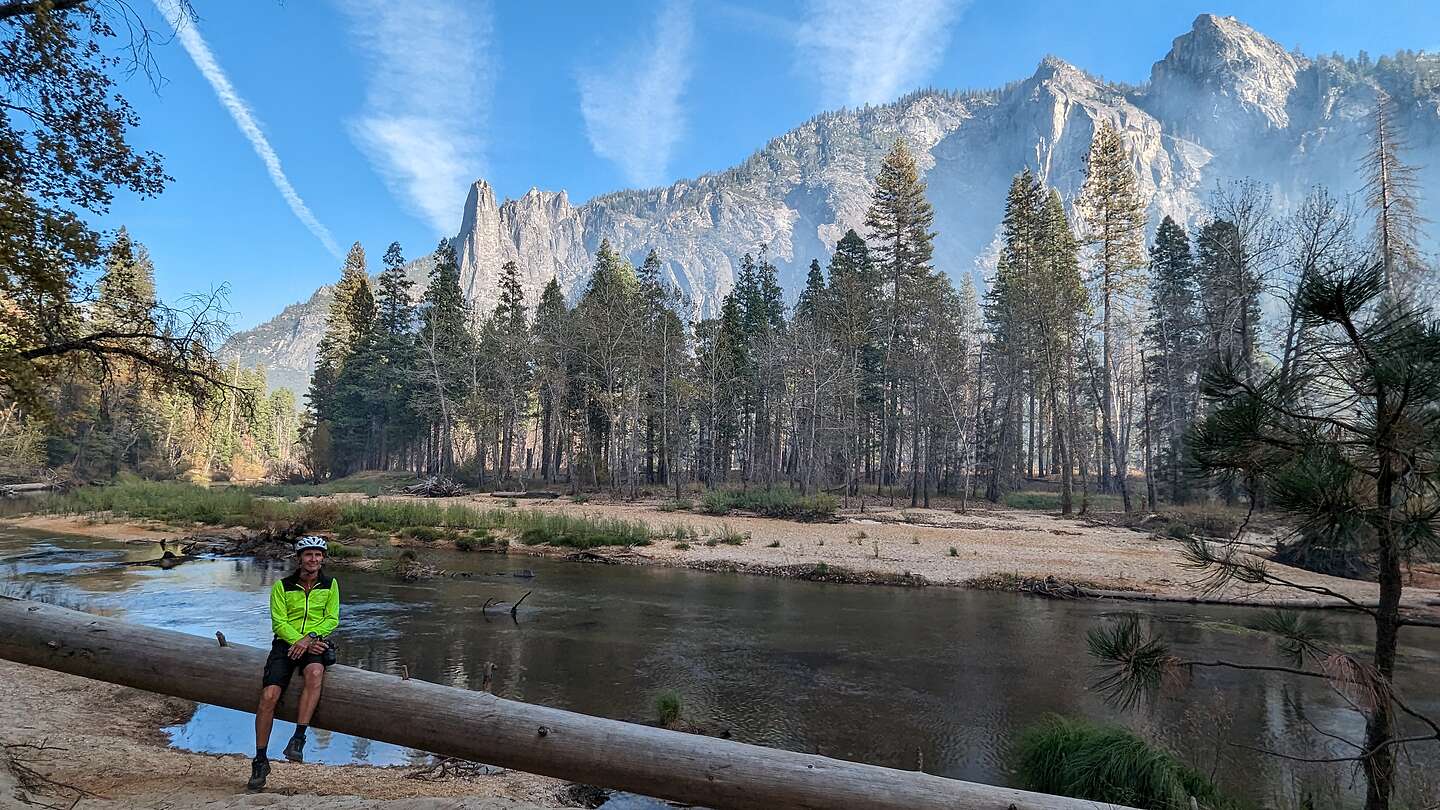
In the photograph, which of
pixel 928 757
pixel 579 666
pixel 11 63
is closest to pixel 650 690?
pixel 579 666

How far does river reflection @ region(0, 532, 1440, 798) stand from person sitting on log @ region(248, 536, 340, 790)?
2878 mm

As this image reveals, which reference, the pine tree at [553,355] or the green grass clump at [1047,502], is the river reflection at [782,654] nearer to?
the green grass clump at [1047,502]

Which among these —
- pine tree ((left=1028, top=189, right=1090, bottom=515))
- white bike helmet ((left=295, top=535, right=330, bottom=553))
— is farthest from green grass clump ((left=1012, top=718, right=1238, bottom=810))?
pine tree ((left=1028, top=189, right=1090, bottom=515))

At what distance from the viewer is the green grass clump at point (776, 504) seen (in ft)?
98.4

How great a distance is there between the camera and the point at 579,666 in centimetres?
1047

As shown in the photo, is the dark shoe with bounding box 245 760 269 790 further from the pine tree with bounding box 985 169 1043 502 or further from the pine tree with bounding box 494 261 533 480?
the pine tree with bounding box 494 261 533 480

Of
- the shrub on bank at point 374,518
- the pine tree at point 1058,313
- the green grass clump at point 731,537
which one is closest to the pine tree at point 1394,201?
the pine tree at point 1058,313

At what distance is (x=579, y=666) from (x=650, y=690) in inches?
65.0

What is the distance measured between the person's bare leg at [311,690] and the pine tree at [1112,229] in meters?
36.3

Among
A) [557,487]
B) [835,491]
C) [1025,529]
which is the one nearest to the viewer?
[1025,529]

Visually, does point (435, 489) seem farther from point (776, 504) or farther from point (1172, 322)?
point (1172, 322)

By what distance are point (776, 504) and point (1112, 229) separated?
23019 millimetres

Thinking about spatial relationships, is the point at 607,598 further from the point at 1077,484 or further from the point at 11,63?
the point at 1077,484

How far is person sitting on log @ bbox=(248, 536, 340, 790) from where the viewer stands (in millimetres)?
4168
